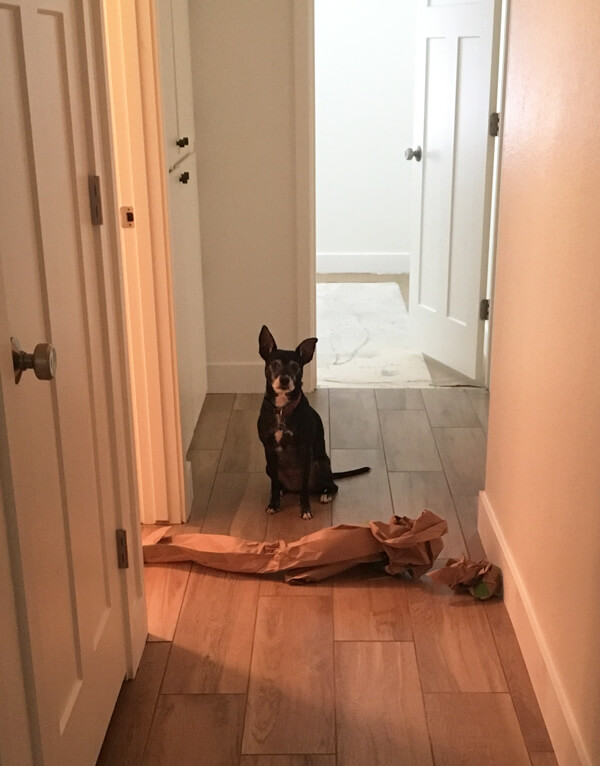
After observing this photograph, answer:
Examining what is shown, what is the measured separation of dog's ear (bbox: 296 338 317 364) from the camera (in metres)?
2.90

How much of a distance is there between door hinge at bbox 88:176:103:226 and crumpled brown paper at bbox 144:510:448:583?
1.13 meters

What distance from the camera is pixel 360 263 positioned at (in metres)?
6.40

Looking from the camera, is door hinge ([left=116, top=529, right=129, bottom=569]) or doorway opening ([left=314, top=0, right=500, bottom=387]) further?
doorway opening ([left=314, top=0, right=500, bottom=387])

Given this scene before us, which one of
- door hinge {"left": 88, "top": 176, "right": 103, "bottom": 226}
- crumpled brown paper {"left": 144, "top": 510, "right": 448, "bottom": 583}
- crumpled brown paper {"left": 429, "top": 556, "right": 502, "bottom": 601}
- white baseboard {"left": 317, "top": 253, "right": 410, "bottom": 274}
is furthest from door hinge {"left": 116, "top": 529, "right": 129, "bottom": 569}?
white baseboard {"left": 317, "top": 253, "right": 410, "bottom": 274}

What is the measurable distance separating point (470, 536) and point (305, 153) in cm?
181

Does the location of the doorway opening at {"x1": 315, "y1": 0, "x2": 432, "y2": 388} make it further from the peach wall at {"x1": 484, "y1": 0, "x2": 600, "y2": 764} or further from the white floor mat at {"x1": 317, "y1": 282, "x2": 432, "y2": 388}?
the peach wall at {"x1": 484, "y1": 0, "x2": 600, "y2": 764}

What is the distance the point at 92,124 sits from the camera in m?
1.81

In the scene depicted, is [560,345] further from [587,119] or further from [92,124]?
[92,124]

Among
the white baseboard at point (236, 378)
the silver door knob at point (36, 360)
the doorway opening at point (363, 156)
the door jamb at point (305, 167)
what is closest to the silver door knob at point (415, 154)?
the door jamb at point (305, 167)

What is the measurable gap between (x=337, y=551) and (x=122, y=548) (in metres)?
→ 0.72

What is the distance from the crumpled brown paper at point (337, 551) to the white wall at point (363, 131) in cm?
360

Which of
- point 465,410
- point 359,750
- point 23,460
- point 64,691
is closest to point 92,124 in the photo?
point 23,460

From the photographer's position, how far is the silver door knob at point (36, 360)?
1.33 meters

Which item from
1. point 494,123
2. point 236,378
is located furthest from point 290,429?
point 494,123
